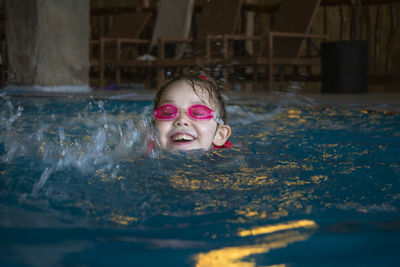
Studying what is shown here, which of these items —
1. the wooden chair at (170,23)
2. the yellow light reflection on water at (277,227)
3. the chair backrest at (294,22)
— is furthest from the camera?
the wooden chair at (170,23)

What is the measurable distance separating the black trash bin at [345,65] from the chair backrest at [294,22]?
59cm

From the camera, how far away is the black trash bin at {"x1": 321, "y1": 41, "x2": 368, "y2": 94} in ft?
22.4

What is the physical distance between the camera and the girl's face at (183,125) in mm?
2359

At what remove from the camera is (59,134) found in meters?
3.60

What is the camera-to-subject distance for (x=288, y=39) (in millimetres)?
7688

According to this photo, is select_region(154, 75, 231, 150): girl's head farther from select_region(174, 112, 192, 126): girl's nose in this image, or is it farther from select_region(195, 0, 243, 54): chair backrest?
select_region(195, 0, 243, 54): chair backrest

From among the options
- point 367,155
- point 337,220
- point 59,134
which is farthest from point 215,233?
point 59,134

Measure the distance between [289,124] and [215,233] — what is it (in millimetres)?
2903

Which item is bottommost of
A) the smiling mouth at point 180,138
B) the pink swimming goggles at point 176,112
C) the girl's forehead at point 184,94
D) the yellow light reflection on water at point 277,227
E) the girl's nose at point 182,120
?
the yellow light reflection on water at point 277,227

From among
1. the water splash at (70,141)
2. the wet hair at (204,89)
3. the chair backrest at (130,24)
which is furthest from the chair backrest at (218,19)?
the wet hair at (204,89)

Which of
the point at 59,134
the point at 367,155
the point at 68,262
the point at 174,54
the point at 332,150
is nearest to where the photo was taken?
the point at 68,262

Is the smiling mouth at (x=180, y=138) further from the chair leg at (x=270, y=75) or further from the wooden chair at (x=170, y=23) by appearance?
the wooden chair at (x=170, y=23)

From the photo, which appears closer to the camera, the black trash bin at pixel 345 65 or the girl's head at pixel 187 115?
the girl's head at pixel 187 115

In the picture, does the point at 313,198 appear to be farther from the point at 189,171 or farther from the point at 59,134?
the point at 59,134
